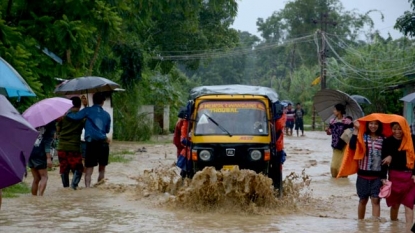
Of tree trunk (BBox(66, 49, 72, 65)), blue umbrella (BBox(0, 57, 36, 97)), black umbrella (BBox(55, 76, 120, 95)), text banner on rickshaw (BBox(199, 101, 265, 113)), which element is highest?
tree trunk (BBox(66, 49, 72, 65))

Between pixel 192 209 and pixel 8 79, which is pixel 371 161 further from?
pixel 8 79

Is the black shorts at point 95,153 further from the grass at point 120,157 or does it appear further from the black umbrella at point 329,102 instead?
the grass at point 120,157

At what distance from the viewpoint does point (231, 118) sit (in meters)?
12.3

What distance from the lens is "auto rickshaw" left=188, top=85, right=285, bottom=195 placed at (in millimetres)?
11766

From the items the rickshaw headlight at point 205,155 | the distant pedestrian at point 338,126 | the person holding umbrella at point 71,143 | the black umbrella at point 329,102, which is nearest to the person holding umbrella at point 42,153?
the person holding umbrella at point 71,143

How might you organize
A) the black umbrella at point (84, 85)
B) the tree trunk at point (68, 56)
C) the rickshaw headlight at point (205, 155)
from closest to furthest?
the rickshaw headlight at point (205, 155) → the black umbrella at point (84, 85) → the tree trunk at point (68, 56)

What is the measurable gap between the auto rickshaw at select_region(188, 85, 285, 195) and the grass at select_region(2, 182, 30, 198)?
313 centimetres

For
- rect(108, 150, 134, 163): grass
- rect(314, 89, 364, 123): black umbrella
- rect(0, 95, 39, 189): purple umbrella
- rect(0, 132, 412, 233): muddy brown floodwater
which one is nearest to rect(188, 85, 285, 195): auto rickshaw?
rect(0, 132, 412, 233): muddy brown floodwater

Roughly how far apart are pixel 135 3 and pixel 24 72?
9881 millimetres

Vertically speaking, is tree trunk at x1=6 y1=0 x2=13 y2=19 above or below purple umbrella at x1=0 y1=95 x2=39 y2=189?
above

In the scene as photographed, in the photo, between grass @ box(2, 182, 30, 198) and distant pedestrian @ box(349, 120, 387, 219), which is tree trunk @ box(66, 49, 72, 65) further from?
distant pedestrian @ box(349, 120, 387, 219)

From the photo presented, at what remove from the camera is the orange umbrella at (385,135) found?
9625 millimetres

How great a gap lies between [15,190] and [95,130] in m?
1.86

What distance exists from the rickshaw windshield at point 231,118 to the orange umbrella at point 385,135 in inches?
84.0
